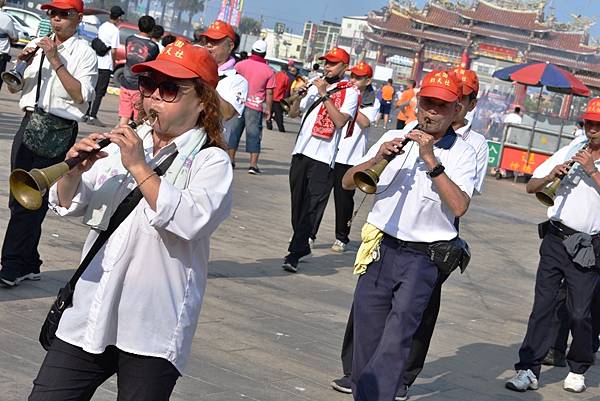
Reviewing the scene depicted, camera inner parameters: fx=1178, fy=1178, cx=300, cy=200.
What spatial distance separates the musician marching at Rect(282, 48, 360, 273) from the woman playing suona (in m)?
6.19

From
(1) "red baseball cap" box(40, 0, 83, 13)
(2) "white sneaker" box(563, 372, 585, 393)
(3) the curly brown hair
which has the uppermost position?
(1) "red baseball cap" box(40, 0, 83, 13)

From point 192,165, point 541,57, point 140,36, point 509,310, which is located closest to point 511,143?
point 140,36

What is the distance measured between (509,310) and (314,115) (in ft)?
7.92

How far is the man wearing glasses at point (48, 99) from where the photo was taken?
7.16 m

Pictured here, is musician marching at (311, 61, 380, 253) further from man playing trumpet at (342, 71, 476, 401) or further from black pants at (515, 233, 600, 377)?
man playing trumpet at (342, 71, 476, 401)

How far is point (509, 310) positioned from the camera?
10.3 meters

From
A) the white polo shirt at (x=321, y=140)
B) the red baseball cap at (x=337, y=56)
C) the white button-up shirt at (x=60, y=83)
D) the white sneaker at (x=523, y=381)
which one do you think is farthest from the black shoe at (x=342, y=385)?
the red baseball cap at (x=337, y=56)

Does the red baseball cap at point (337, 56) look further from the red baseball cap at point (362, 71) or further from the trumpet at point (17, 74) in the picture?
the trumpet at point (17, 74)

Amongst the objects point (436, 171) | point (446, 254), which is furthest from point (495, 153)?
point (436, 171)

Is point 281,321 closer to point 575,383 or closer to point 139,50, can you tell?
point 575,383

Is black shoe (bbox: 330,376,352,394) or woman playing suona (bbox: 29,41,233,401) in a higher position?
woman playing suona (bbox: 29,41,233,401)

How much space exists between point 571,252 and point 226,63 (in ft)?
11.1

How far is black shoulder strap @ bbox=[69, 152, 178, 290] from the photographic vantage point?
378 centimetres

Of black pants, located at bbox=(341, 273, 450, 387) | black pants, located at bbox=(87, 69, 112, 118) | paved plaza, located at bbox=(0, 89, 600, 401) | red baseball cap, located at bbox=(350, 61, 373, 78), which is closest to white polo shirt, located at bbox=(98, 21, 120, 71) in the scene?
black pants, located at bbox=(87, 69, 112, 118)
